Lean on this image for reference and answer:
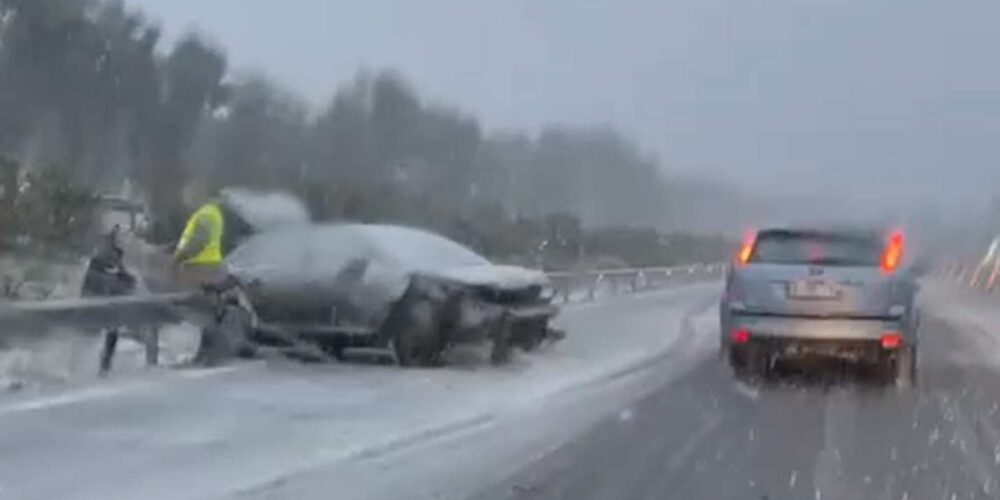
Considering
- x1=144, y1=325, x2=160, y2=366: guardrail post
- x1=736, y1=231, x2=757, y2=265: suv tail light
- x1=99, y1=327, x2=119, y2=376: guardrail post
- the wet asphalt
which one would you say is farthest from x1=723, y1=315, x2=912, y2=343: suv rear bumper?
x1=99, y1=327, x2=119, y2=376: guardrail post

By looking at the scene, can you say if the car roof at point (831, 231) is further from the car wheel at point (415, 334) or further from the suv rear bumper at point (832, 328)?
the car wheel at point (415, 334)

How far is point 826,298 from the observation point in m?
17.6

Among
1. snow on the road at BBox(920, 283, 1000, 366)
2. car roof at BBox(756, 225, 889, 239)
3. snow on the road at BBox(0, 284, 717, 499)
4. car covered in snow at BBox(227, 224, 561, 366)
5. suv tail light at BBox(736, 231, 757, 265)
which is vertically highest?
car roof at BBox(756, 225, 889, 239)

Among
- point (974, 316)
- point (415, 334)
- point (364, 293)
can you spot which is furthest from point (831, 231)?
point (974, 316)

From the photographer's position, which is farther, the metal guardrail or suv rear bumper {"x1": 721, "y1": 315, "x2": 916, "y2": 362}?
the metal guardrail

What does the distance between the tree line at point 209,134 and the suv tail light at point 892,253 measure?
10.0 m

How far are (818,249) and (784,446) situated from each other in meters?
5.67

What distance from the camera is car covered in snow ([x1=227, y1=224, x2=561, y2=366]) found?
17.2 meters

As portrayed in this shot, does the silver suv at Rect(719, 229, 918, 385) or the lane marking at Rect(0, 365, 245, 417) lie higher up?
the silver suv at Rect(719, 229, 918, 385)

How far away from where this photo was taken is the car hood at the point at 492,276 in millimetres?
17594

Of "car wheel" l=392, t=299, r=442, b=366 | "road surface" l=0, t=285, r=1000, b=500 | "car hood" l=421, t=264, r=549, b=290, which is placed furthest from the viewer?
"car hood" l=421, t=264, r=549, b=290

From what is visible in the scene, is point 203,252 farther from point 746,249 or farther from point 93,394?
point 746,249

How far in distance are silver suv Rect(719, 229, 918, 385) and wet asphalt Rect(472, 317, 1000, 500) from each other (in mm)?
405

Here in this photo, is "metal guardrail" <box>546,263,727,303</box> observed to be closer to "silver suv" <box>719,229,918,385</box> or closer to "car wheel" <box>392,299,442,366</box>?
"silver suv" <box>719,229,918,385</box>
